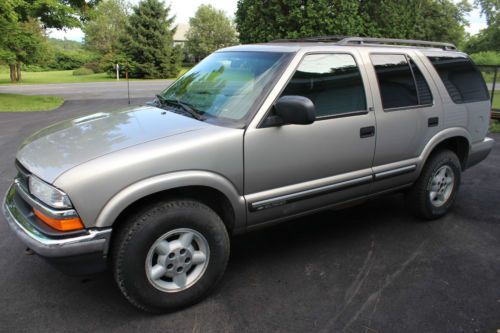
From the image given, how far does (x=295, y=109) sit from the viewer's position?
3053 millimetres

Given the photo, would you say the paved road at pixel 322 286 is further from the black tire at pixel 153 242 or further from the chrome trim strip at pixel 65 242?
the chrome trim strip at pixel 65 242

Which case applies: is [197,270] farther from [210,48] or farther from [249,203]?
[210,48]

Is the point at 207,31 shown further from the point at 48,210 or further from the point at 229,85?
the point at 48,210

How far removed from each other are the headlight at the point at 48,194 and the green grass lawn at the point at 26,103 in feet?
42.0

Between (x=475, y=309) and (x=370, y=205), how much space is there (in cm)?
228

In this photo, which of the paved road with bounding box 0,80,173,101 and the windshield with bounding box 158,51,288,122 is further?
the paved road with bounding box 0,80,173,101

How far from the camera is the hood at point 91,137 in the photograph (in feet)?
9.06

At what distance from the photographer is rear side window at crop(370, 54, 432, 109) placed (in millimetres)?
3984

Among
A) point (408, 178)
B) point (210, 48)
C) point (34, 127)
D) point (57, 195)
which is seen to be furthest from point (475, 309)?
point (210, 48)

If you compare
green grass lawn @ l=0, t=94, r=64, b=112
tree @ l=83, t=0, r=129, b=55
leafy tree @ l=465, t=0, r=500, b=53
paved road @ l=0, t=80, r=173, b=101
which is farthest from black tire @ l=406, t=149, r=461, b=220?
tree @ l=83, t=0, r=129, b=55

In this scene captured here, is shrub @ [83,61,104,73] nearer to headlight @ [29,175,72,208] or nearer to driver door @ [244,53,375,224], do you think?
driver door @ [244,53,375,224]

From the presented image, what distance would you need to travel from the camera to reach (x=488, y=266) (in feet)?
12.4

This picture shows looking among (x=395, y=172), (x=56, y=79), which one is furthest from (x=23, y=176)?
(x=56, y=79)

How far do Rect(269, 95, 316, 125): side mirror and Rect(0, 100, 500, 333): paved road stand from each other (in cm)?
133
